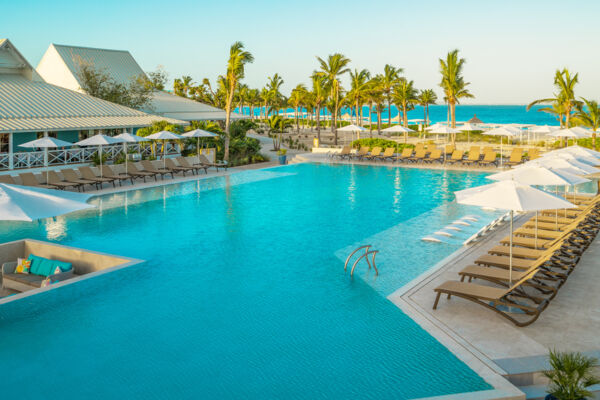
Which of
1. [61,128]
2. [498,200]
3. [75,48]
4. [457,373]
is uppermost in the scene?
[75,48]

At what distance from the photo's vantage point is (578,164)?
1344 centimetres

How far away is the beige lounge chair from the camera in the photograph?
7176 millimetres

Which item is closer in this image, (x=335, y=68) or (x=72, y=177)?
(x=72, y=177)

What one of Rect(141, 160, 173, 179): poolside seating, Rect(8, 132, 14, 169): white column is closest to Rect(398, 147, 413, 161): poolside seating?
Rect(141, 160, 173, 179): poolside seating

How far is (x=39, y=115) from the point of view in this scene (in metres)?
25.1

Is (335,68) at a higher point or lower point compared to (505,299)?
higher

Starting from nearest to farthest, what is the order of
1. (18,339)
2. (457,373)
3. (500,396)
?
(500,396), (457,373), (18,339)

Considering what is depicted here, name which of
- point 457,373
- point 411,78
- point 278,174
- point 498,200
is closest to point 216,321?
point 457,373

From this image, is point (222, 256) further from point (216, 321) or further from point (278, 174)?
point (278, 174)

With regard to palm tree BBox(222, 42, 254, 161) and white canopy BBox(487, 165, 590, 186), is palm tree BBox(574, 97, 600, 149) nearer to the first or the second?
palm tree BBox(222, 42, 254, 161)

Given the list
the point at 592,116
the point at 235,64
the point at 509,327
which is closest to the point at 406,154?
the point at 592,116

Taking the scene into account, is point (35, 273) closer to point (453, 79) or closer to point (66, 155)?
point (66, 155)

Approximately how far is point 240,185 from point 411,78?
5182cm

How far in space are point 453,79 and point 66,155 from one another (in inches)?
1170
